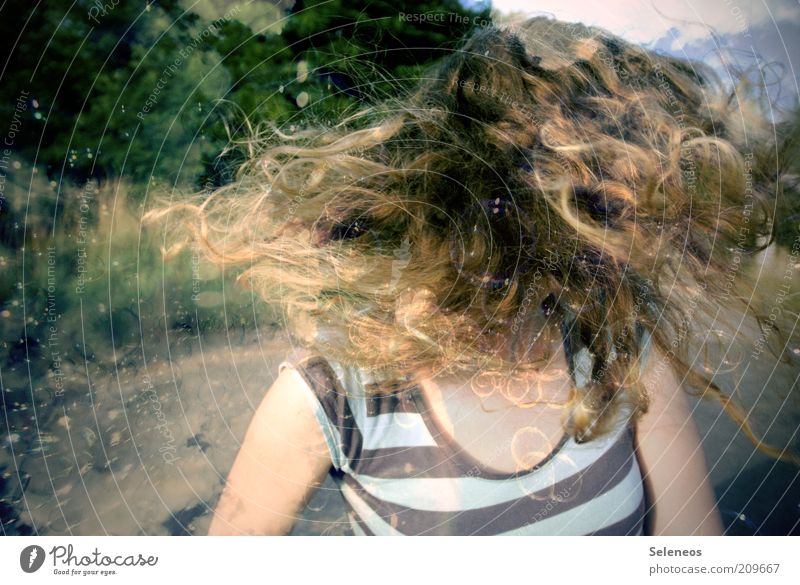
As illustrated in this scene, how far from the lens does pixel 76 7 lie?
1.44ft

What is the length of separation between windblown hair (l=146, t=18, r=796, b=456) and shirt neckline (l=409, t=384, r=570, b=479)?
1.1 inches

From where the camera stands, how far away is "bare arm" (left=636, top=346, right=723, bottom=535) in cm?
53

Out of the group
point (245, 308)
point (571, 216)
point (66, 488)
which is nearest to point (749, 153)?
point (571, 216)

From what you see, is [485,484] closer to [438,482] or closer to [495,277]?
[438,482]

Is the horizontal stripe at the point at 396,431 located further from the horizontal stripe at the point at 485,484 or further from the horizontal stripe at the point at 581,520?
the horizontal stripe at the point at 581,520

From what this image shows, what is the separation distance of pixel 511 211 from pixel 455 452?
24 centimetres

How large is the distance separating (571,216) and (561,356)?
0.47 ft
